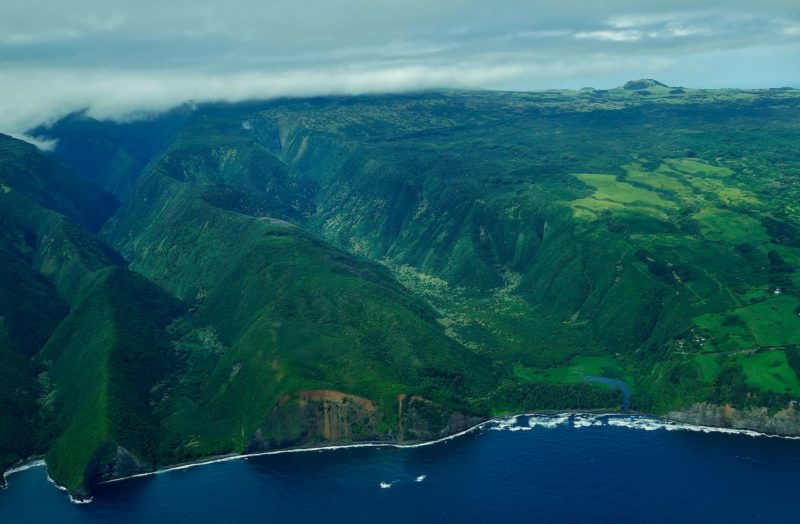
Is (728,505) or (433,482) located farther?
(433,482)

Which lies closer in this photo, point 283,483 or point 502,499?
point 502,499

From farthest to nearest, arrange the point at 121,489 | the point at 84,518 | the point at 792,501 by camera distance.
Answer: the point at 121,489
the point at 84,518
the point at 792,501

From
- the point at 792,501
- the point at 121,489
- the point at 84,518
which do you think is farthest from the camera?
the point at 121,489

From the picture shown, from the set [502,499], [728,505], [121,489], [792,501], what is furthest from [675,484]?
[121,489]

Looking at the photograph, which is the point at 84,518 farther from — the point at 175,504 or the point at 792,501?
the point at 792,501

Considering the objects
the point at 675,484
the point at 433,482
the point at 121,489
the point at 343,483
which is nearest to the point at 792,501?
the point at 675,484

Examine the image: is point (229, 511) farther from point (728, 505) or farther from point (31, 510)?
point (728, 505)

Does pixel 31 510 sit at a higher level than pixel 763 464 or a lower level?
lower
